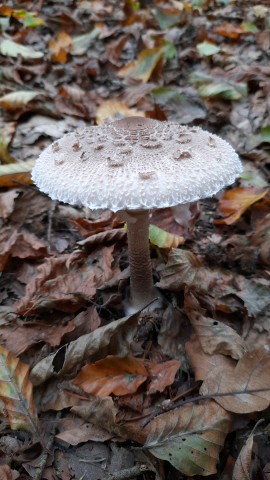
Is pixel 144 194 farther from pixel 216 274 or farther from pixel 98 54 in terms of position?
pixel 98 54

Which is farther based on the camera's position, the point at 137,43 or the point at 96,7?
the point at 96,7

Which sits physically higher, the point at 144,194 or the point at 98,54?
the point at 144,194

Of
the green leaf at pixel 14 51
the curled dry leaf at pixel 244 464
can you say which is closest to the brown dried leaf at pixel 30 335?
the curled dry leaf at pixel 244 464

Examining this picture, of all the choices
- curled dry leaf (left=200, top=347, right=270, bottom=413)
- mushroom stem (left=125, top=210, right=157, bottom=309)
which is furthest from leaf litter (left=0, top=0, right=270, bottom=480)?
mushroom stem (left=125, top=210, right=157, bottom=309)

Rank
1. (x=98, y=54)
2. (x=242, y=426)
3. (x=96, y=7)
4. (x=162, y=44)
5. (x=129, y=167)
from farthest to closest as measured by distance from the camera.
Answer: (x=96, y=7), (x=98, y=54), (x=162, y=44), (x=242, y=426), (x=129, y=167)

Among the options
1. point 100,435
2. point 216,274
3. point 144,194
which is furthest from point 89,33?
point 100,435

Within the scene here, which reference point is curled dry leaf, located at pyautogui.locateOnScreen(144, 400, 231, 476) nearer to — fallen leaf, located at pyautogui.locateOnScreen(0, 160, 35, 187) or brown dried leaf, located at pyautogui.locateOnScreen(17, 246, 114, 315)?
brown dried leaf, located at pyautogui.locateOnScreen(17, 246, 114, 315)

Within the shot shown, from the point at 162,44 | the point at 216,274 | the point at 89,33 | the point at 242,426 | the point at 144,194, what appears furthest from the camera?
the point at 89,33
